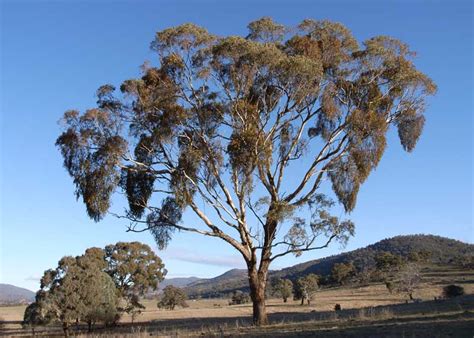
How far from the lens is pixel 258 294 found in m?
19.8

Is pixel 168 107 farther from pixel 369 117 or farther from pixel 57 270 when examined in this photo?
pixel 57 270

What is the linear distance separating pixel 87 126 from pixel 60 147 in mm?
1281

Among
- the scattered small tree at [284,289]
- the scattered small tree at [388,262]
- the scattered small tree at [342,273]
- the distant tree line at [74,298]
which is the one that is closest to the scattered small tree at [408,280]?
the scattered small tree at [284,289]

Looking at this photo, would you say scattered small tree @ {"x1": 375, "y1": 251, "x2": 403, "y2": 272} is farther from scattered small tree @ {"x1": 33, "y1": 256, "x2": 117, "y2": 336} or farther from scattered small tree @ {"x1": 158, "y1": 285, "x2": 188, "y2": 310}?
scattered small tree @ {"x1": 33, "y1": 256, "x2": 117, "y2": 336}

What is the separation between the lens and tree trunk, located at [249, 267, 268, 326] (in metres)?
19.4

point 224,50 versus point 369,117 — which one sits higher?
point 224,50

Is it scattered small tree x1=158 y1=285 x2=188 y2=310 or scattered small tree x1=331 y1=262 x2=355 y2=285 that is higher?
scattered small tree x1=331 y1=262 x2=355 y2=285

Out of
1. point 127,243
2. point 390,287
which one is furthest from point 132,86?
point 390,287

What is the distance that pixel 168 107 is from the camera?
20250 mm

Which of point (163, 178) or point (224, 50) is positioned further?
point (163, 178)

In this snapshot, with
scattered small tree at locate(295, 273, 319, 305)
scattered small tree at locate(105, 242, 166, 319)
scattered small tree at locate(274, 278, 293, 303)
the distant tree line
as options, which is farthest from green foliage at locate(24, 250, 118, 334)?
scattered small tree at locate(274, 278, 293, 303)

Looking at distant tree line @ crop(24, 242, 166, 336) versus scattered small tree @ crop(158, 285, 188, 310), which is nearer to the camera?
distant tree line @ crop(24, 242, 166, 336)

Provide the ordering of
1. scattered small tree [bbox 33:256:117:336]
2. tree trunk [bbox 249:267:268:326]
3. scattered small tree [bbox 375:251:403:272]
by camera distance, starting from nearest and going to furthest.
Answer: tree trunk [bbox 249:267:268:326]
scattered small tree [bbox 33:256:117:336]
scattered small tree [bbox 375:251:403:272]

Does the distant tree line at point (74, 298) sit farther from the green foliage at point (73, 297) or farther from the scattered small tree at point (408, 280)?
the scattered small tree at point (408, 280)
